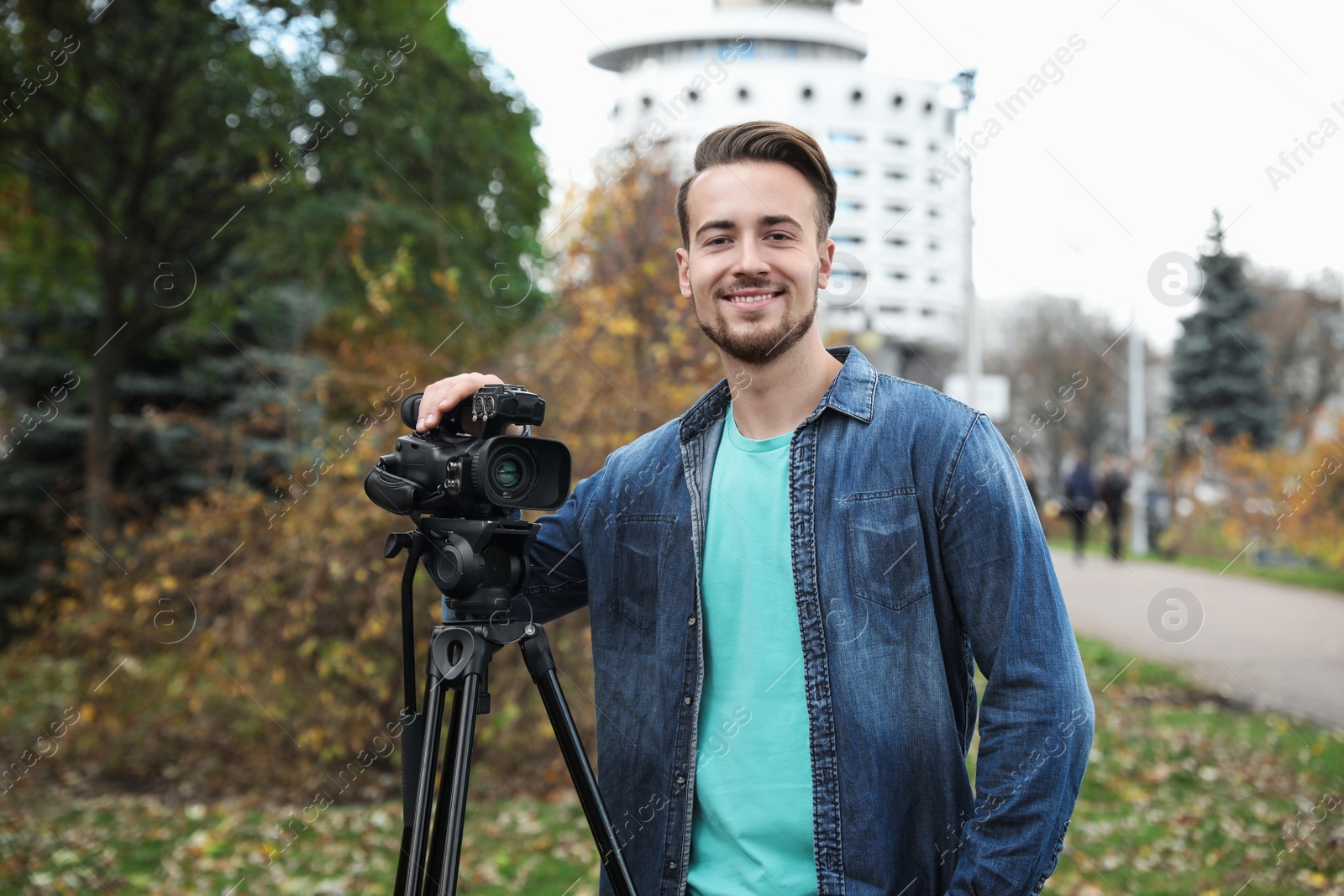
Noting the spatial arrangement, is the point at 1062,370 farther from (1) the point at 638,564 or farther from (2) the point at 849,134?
(1) the point at 638,564

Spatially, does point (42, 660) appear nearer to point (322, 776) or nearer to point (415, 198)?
point (322, 776)

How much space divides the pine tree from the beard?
26265 millimetres

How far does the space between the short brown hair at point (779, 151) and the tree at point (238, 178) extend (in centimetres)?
564

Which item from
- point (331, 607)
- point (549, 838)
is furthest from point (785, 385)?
point (331, 607)

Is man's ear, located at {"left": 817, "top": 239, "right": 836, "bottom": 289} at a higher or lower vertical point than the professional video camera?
higher

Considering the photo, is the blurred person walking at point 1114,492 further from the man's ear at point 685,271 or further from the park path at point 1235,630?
the man's ear at point 685,271

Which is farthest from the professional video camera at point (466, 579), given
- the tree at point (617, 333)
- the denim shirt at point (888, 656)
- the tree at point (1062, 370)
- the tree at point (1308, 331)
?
the tree at point (1062, 370)

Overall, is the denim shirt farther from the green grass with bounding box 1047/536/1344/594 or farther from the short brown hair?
the green grass with bounding box 1047/536/1344/594

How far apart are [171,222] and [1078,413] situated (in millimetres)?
33969

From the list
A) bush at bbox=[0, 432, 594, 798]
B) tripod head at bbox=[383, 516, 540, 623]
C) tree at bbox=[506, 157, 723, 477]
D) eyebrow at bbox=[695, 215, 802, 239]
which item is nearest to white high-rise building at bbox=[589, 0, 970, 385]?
tree at bbox=[506, 157, 723, 477]

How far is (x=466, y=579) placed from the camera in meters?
1.80

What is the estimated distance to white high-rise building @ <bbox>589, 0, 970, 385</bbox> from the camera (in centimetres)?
730

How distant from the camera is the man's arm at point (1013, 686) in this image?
155cm

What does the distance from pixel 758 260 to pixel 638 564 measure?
0.62 meters
